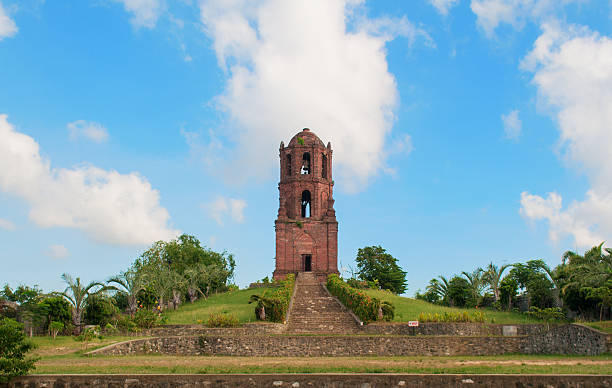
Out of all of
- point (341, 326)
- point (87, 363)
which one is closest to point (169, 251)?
point (341, 326)

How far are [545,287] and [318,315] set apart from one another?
13.5m

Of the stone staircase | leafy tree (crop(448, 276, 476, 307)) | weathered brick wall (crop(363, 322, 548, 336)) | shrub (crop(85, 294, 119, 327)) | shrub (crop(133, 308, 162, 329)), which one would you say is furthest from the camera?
leafy tree (crop(448, 276, 476, 307))

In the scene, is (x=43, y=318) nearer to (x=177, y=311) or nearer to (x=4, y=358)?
(x=177, y=311)

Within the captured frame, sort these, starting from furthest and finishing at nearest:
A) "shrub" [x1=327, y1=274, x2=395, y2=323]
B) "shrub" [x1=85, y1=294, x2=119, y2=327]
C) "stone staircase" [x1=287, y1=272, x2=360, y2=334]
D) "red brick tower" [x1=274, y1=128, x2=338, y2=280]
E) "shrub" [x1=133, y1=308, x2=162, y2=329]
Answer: "red brick tower" [x1=274, y1=128, x2=338, y2=280], "shrub" [x1=85, y1=294, x2=119, y2=327], "shrub" [x1=327, y1=274, x2=395, y2=323], "stone staircase" [x1=287, y1=272, x2=360, y2=334], "shrub" [x1=133, y1=308, x2=162, y2=329]

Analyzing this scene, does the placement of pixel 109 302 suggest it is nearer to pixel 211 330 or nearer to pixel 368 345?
pixel 211 330

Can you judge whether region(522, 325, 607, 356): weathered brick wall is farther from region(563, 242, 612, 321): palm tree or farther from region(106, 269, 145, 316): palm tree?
region(106, 269, 145, 316): palm tree

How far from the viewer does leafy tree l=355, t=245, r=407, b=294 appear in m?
52.3

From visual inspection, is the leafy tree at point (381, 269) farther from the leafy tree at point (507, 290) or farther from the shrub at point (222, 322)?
the shrub at point (222, 322)

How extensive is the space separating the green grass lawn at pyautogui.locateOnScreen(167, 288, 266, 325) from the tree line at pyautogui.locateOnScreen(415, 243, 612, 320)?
14.4 m

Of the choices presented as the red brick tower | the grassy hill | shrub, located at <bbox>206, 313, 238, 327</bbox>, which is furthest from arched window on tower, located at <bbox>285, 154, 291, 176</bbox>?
shrub, located at <bbox>206, 313, 238, 327</bbox>

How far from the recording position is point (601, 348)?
17.2 meters

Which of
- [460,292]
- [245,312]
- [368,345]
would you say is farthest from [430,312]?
[368,345]

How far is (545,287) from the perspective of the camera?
101 feet

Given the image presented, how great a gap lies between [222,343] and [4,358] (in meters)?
8.20
